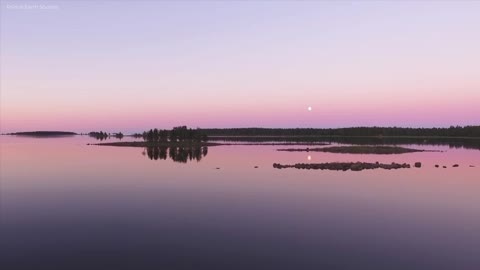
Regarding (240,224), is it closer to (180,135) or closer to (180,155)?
(180,155)

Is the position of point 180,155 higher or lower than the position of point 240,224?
higher

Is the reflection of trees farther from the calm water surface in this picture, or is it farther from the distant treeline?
the distant treeline

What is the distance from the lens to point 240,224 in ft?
94.4

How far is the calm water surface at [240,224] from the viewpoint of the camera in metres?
21.2

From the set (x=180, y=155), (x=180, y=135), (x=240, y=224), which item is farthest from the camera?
(x=180, y=135)

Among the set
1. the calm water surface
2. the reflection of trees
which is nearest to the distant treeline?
the reflection of trees

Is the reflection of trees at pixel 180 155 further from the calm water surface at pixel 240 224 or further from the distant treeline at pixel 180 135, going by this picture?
the distant treeline at pixel 180 135

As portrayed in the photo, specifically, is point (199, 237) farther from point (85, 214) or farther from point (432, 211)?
point (432, 211)

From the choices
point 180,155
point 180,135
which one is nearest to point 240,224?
point 180,155

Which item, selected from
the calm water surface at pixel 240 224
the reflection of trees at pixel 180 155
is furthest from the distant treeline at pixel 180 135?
the calm water surface at pixel 240 224

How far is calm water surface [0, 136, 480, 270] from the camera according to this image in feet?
69.5

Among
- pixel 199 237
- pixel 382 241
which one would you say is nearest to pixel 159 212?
pixel 199 237

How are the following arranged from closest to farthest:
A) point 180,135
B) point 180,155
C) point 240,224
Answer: point 240,224, point 180,155, point 180,135

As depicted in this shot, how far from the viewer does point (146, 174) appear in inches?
2420
